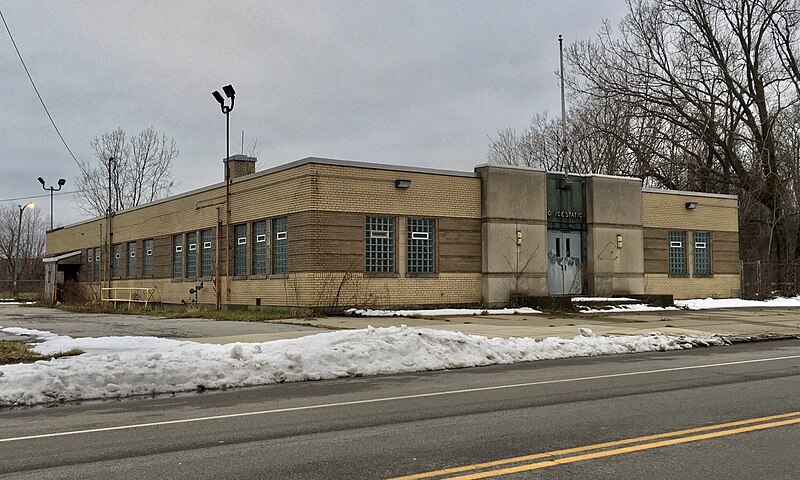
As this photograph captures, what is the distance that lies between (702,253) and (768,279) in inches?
185

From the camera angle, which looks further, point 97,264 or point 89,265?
point 89,265

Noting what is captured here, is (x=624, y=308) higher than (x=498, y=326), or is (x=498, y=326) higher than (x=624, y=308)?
(x=624, y=308)

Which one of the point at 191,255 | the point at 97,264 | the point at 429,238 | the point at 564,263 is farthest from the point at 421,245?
the point at 97,264

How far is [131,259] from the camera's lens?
41.1m

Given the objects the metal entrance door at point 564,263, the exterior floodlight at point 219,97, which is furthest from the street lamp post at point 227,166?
the metal entrance door at point 564,263

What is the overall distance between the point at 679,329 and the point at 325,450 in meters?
15.7

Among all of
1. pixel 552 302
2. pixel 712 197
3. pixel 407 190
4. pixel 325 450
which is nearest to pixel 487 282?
pixel 552 302

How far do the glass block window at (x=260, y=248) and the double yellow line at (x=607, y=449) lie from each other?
74.2 ft

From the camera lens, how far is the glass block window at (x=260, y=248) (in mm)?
29047

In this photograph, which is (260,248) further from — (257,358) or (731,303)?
(731,303)

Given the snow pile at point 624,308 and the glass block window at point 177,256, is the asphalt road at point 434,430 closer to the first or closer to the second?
the snow pile at point 624,308

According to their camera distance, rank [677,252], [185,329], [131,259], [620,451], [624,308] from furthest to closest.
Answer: [131,259] → [677,252] → [624,308] → [185,329] → [620,451]

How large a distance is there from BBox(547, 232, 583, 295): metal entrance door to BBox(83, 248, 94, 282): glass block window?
28.9 meters

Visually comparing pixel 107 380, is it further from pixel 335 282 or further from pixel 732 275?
pixel 732 275
